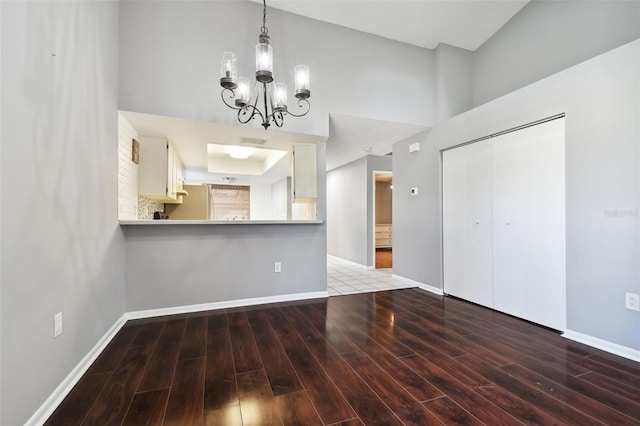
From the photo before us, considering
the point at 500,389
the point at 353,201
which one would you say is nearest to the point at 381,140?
the point at 353,201

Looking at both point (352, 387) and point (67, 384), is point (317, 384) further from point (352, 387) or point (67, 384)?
point (67, 384)

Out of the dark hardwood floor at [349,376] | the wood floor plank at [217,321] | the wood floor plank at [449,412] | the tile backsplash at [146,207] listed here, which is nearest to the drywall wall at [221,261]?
the wood floor plank at [217,321]

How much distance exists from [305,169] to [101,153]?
210 cm

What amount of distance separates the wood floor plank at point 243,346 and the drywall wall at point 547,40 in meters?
4.32

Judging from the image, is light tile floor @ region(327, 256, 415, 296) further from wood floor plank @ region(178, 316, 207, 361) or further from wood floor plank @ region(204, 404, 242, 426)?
wood floor plank @ region(204, 404, 242, 426)

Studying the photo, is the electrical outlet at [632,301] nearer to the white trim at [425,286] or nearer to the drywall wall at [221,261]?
the white trim at [425,286]

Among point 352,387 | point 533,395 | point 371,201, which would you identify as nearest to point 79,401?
point 352,387

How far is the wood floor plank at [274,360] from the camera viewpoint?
172 centimetres

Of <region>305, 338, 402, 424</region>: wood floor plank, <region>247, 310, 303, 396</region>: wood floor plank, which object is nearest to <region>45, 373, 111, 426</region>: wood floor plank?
<region>247, 310, 303, 396</region>: wood floor plank

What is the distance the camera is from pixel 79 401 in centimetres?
158

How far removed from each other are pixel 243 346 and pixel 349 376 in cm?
93

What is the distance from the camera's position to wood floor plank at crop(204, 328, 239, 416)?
1581 millimetres

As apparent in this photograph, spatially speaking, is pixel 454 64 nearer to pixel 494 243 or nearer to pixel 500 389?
pixel 494 243

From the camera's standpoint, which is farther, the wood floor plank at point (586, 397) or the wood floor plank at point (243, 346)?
the wood floor plank at point (243, 346)
